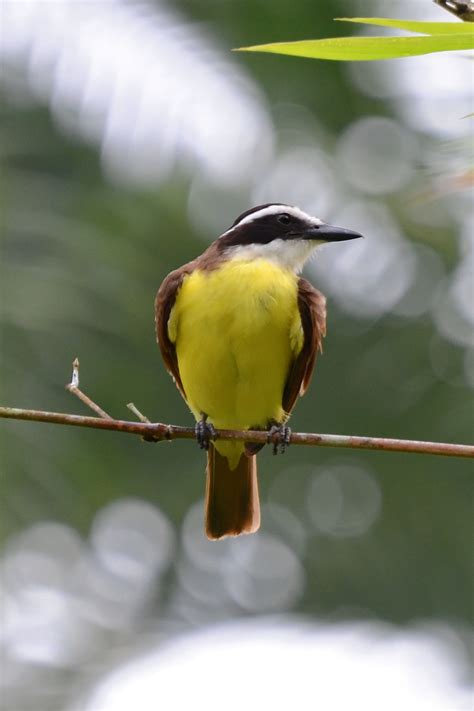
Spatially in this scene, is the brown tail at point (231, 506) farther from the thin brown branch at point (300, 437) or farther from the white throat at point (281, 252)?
the thin brown branch at point (300, 437)

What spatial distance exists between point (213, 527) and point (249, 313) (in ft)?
3.08

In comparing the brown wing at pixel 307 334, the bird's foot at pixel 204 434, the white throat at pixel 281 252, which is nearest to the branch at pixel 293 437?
the bird's foot at pixel 204 434

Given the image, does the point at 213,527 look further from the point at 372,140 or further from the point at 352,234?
the point at 372,140

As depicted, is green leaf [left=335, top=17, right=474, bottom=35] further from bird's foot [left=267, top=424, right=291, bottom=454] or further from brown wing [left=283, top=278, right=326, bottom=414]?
brown wing [left=283, top=278, right=326, bottom=414]

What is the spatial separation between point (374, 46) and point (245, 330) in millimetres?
2133

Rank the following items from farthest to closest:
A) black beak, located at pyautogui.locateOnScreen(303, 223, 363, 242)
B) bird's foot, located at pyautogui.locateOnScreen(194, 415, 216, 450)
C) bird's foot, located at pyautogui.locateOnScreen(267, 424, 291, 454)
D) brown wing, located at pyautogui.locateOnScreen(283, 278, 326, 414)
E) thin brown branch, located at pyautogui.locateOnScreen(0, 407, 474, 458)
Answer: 1. black beak, located at pyautogui.locateOnScreen(303, 223, 363, 242)
2. brown wing, located at pyautogui.locateOnScreen(283, 278, 326, 414)
3. bird's foot, located at pyautogui.locateOnScreen(194, 415, 216, 450)
4. bird's foot, located at pyautogui.locateOnScreen(267, 424, 291, 454)
5. thin brown branch, located at pyautogui.locateOnScreen(0, 407, 474, 458)

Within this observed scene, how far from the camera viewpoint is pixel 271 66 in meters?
9.29

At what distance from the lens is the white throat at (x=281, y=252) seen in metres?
4.83

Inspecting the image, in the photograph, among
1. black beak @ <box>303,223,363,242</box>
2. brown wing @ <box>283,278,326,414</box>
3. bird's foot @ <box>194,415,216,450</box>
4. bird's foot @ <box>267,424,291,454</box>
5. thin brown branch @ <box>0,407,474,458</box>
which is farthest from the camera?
black beak @ <box>303,223,363,242</box>

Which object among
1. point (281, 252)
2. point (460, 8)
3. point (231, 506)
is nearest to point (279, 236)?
point (281, 252)

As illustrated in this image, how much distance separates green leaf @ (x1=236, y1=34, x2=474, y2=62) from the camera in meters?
2.39

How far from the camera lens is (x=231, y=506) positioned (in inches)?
199

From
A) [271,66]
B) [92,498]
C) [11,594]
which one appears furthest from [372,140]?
[11,594]

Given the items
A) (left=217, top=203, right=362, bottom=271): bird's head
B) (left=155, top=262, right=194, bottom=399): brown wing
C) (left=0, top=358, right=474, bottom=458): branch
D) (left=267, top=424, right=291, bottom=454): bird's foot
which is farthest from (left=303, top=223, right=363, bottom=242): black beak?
(left=0, top=358, right=474, bottom=458): branch
